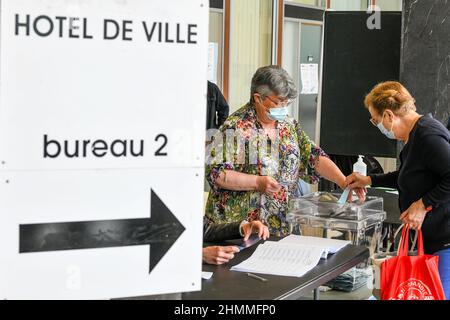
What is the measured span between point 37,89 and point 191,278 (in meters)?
0.55

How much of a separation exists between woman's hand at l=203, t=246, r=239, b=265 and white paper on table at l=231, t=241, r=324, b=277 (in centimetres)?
6

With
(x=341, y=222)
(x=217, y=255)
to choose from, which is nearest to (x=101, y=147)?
(x=217, y=255)

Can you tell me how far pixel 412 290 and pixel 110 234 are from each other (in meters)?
1.92

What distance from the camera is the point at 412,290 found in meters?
3.16

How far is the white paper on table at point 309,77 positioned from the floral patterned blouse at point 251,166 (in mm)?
5068

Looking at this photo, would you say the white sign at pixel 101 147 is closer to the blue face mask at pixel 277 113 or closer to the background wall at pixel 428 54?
the blue face mask at pixel 277 113

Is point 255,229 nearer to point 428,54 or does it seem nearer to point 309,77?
point 428,54

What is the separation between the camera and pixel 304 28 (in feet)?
28.6

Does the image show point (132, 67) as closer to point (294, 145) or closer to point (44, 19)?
point (44, 19)

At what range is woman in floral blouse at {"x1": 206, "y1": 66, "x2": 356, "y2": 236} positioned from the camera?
359 centimetres

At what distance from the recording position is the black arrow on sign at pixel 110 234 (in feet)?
5.00

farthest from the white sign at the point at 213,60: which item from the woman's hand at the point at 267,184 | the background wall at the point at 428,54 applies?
the woman's hand at the point at 267,184

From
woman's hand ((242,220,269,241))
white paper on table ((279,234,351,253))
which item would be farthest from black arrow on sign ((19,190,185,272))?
woman's hand ((242,220,269,241))

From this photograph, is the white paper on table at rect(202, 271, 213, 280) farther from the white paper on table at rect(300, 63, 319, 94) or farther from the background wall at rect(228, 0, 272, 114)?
the white paper on table at rect(300, 63, 319, 94)
